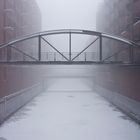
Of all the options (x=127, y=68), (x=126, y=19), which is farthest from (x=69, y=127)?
(x=126, y=19)

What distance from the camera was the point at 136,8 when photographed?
26109 millimetres

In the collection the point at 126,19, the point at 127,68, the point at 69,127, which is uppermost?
the point at 126,19

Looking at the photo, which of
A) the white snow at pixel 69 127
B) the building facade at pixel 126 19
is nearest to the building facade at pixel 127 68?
the building facade at pixel 126 19

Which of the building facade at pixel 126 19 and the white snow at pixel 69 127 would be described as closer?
the white snow at pixel 69 127

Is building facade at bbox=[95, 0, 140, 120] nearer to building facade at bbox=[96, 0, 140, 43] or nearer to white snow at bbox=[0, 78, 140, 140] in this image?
building facade at bbox=[96, 0, 140, 43]

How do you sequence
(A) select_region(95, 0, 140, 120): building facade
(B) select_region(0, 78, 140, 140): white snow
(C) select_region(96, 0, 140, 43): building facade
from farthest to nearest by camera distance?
(C) select_region(96, 0, 140, 43): building facade → (A) select_region(95, 0, 140, 120): building facade → (B) select_region(0, 78, 140, 140): white snow

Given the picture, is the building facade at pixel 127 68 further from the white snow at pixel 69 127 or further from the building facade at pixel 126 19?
the white snow at pixel 69 127

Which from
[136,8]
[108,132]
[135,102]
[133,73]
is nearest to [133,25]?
[136,8]

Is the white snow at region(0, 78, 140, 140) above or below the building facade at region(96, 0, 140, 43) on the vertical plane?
below

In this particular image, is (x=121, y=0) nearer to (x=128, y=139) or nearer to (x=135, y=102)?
(x=135, y=102)

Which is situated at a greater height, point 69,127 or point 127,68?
point 127,68

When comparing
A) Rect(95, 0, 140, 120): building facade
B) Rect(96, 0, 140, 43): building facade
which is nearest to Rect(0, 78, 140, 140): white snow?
Rect(95, 0, 140, 120): building facade

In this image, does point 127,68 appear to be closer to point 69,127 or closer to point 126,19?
point 126,19

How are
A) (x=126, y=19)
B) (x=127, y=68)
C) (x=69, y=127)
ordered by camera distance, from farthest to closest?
(x=126, y=19) → (x=127, y=68) → (x=69, y=127)
